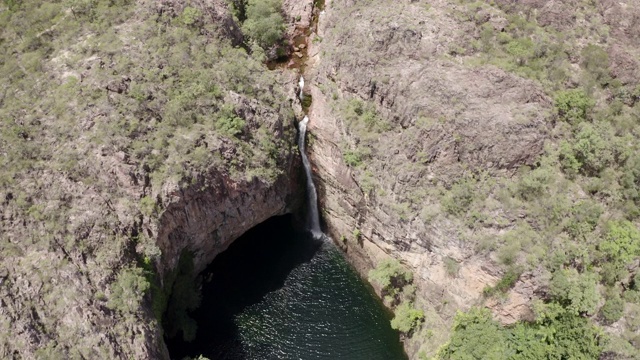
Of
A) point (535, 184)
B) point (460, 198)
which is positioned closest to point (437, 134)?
point (460, 198)

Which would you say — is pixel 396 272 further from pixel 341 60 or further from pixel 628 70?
pixel 628 70

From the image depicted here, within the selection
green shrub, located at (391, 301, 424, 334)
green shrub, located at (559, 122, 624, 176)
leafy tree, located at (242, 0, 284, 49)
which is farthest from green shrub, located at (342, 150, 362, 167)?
green shrub, located at (559, 122, 624, 176)

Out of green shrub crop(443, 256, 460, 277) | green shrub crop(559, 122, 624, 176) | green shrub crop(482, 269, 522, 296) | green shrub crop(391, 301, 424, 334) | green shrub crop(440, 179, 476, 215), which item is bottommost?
green shrub crop(391, 301, 424, 334)

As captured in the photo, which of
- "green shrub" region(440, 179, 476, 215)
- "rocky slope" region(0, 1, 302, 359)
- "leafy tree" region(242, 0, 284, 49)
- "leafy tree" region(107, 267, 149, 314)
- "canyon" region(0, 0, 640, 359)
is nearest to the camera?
"rocky slope" region(0, 1, 302, 359)

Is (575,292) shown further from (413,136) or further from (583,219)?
(413,136)

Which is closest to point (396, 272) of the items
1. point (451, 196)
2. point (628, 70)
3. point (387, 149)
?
point (451, 196)

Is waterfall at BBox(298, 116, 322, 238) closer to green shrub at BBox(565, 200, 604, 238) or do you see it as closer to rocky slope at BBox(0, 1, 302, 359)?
rocky slope at BBox(0, 1, 302, 359)
